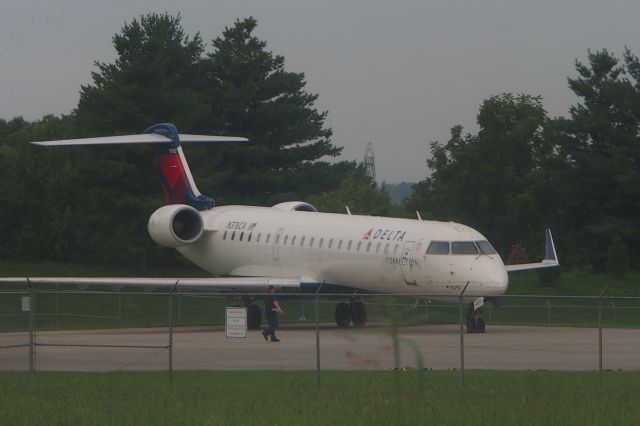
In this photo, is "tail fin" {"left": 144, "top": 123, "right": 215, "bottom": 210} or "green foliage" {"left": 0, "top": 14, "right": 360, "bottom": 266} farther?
"green foliage" {"left": 0, "top": 14, "right": 360, "bottom": 266}

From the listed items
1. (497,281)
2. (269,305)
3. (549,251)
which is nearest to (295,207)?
(549,251)

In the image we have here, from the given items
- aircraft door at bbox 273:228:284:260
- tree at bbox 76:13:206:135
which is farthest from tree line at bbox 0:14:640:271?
aircraft door at bbox 273:228:284:260

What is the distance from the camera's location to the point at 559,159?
6203cm

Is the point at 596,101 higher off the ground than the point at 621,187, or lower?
higher

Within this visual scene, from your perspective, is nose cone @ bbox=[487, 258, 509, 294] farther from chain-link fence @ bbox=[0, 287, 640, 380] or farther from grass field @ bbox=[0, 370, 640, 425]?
grass field @ bbox=[0, 370, 640, 425]

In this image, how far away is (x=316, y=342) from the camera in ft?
64.1

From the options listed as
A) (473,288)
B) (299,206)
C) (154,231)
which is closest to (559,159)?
(299,206)

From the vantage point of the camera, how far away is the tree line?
5566 centimetres

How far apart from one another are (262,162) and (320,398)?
49.5 m

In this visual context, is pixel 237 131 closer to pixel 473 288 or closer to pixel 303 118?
pixel 303 118

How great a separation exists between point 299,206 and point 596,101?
25224 millimetres

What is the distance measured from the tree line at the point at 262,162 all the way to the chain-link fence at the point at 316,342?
54.9 feet

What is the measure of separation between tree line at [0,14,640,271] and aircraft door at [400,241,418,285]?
→ 19.7 m

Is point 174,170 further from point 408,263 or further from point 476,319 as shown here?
point 476,319
